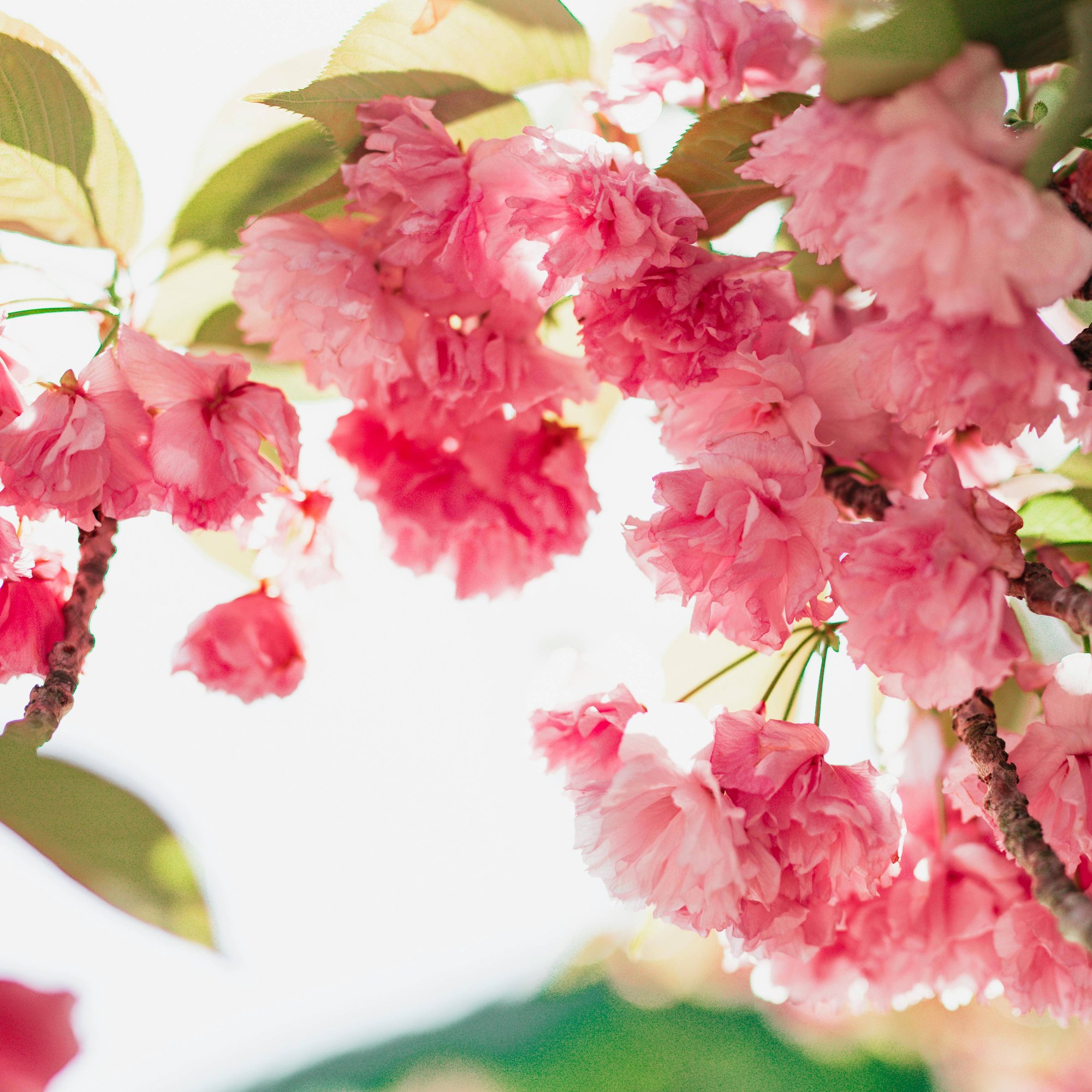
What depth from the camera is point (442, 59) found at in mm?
477

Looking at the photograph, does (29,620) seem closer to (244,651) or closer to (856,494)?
(244,651)

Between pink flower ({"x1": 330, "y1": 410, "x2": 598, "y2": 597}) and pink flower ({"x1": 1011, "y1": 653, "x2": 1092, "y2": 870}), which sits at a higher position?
pink flower ({"x1": 330, "y1": 410, "x2": 598, "y2": 597})

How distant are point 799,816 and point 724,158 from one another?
299 millimetres

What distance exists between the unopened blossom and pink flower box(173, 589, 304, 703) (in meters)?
0.40

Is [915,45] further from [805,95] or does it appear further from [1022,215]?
[805,95]

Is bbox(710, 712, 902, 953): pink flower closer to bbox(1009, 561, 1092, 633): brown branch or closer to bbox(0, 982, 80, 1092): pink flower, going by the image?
bbox(1009, 561, 1092, 633): brown branch

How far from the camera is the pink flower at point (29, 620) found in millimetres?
440

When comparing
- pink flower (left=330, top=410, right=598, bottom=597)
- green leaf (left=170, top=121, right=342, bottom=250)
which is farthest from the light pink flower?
green leaf (left=170, top=121, right=342, bottom=250)

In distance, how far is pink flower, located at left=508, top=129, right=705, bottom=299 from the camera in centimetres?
39

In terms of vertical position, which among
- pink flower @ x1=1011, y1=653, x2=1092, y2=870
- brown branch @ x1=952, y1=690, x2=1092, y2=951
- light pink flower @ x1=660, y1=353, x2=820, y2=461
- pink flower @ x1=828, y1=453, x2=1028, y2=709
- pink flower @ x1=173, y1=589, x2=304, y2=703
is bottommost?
pink flower @ x1=1011, y1=653, x2=1092, y2=870

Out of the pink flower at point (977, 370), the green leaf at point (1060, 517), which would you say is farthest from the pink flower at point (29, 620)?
the green leaf at point (1060, 517)

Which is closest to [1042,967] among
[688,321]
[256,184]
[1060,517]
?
[1060,517]

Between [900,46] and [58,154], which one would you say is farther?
[58,154]

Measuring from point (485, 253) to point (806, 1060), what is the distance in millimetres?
759
